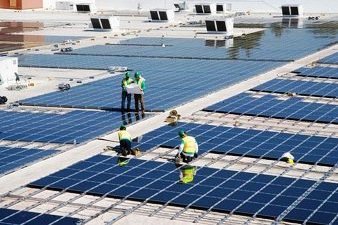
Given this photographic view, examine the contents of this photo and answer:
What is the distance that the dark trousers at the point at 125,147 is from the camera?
29.3 meters

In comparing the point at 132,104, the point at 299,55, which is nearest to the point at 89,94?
the point at 132,104

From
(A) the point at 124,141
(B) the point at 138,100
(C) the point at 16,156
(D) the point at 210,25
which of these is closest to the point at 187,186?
(A) the point at 124,141

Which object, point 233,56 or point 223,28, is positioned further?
point 223,28

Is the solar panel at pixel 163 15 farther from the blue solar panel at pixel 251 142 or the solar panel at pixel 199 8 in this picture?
the blue solar panel at pixel 251 142

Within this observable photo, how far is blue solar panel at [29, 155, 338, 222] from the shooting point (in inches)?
913

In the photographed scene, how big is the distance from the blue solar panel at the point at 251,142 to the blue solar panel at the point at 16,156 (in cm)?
422

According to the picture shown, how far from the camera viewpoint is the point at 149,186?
25.2m

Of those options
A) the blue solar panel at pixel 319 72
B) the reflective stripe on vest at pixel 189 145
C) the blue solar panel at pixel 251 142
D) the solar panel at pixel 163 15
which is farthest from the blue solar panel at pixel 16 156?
the solar panel at pixel 163 15

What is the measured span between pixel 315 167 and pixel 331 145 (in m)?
3.39

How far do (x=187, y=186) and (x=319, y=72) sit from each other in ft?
84.3

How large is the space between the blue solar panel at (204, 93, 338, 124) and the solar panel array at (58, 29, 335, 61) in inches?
608

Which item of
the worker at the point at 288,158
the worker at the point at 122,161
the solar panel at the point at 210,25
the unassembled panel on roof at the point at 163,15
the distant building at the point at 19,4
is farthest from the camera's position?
the distant building at the point at 19,4

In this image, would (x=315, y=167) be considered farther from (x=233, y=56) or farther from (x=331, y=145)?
(x=233, y=56)

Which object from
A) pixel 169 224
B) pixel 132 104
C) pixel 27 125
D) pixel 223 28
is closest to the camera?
pixel 169 224
